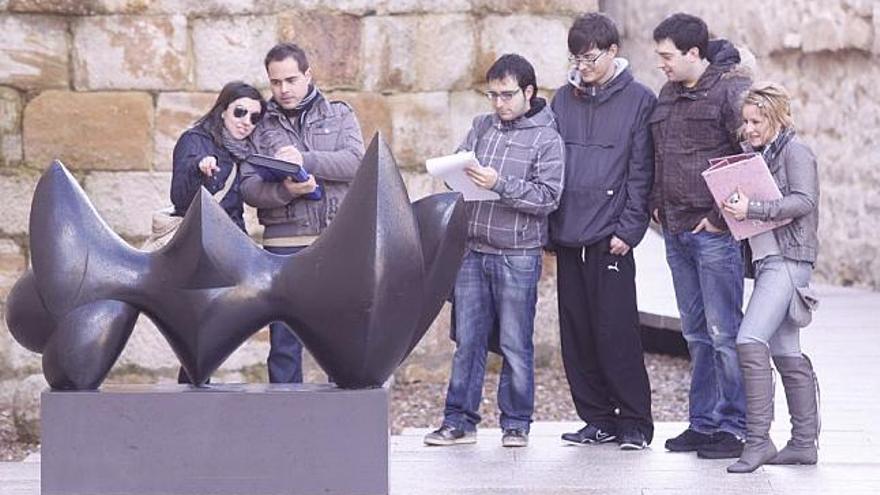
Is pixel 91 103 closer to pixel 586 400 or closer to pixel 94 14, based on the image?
pixel 94 14

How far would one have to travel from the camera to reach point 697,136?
7590mm

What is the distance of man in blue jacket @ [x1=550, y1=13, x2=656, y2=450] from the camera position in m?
7.79

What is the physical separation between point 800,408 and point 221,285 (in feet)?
7.28

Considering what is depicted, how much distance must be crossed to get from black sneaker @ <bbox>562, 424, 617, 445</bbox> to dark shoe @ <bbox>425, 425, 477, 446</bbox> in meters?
0.40

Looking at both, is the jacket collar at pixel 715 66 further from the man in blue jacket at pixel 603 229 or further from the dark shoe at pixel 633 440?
the dark shoe at pixel 633 440

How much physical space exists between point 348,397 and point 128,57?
3.74 m

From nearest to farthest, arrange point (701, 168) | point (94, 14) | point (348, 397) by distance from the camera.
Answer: point (348, 397) → point (701, 168) → point (94, 14)

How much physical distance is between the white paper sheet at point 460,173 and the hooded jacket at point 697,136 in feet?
2.15

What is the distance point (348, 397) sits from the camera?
6.62m

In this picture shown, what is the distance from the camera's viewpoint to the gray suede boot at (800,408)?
24.5 feet

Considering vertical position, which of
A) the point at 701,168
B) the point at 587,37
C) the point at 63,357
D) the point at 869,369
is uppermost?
the point at 587,37

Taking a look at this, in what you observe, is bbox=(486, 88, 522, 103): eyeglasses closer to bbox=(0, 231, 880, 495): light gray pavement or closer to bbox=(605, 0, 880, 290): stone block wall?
bbox=(0, 231, 880, 495): light gray pavement

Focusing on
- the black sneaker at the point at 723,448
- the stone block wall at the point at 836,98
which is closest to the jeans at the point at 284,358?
the black sneaker at the point at 723,448

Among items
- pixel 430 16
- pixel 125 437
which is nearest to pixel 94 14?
pixel 430 16
